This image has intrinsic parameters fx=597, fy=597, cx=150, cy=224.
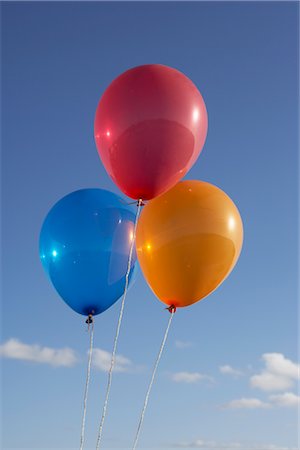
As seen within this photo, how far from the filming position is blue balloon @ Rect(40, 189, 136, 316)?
679 centimetres

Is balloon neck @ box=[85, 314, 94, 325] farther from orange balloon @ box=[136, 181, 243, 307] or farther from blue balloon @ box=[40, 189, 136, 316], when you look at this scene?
orange balloon @ box=[136, 181, 243, 307]

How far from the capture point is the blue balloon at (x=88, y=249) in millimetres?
6785

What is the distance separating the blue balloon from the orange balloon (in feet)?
0.95

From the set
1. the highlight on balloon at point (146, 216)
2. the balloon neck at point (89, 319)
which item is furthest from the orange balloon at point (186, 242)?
the balloon neck at point (89, 319)

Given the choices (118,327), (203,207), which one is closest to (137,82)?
(203,207)

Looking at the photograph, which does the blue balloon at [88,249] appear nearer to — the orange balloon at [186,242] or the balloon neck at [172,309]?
the orange balloon at [186,242]

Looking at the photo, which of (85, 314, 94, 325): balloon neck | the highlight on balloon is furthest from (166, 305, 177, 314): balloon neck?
(85, 314, 94, 325): balloon neck

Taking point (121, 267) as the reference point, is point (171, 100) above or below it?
above

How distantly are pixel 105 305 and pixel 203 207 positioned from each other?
165 cm

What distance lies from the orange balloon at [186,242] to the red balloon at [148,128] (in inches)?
15.0

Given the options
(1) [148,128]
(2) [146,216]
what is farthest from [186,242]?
(1) [148,128]

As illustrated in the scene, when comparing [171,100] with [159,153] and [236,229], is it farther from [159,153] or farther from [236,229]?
[236,229]

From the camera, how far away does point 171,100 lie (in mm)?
6133

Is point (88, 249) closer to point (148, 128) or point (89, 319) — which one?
point (89, 319)
